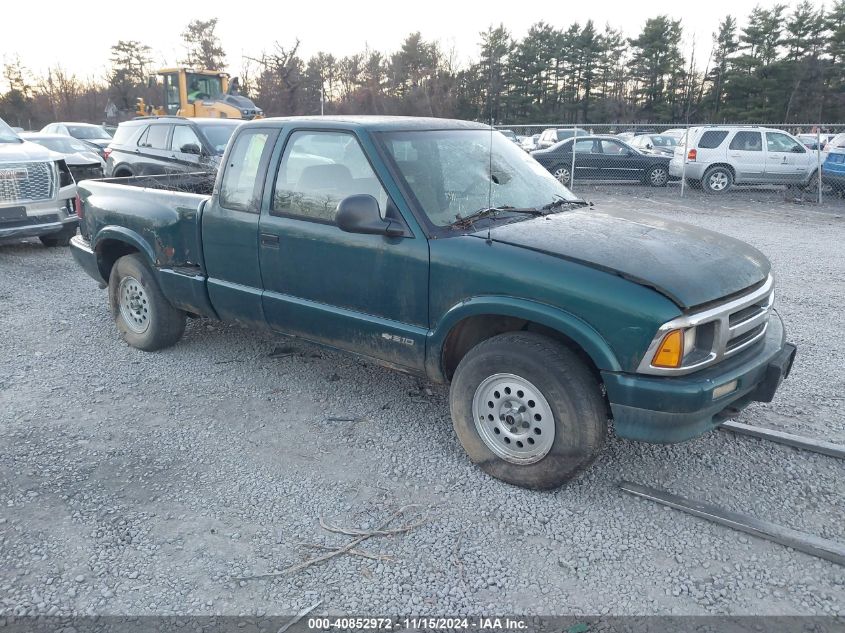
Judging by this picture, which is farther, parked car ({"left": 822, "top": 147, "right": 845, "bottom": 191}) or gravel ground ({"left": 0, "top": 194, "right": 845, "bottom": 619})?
parked car ({"left": 822, "top": 147, "right": 845, "bottom": 191})

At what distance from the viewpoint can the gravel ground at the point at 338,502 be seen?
9.20 feet

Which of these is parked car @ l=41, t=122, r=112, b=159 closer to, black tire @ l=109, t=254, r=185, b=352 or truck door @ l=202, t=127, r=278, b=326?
black tire @ l=109, t=254, r=185, b=352

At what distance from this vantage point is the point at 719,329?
3.14m

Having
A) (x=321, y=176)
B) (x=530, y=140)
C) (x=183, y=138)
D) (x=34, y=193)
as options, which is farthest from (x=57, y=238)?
(x=530, y=140)

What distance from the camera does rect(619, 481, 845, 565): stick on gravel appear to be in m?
2.99

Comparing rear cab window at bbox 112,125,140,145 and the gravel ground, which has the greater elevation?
rear cab window at bbox 112,125,140,145

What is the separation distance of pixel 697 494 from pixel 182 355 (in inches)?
160

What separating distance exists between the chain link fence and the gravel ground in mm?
12087

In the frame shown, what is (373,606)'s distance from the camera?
2740mm

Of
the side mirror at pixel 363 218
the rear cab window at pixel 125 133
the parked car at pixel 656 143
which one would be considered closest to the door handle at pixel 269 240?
the side mirror at pixel 363 218

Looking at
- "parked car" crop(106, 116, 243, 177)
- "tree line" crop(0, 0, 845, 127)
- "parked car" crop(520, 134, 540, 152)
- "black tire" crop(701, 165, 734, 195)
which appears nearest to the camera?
"parked car" crop(106, 116, 243, 177)

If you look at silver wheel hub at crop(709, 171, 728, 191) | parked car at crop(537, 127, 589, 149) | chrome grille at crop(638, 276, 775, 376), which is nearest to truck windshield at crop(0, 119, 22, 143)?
chrome grille at crop(638, 276, 775, 376)

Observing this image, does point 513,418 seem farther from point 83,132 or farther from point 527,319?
point 83,132

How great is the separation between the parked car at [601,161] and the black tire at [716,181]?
1559mm
